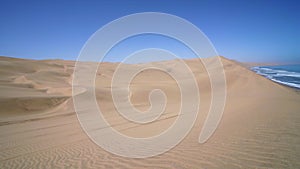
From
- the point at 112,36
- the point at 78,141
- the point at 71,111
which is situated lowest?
the point at 78,141

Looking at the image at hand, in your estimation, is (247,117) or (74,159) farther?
(247,117)

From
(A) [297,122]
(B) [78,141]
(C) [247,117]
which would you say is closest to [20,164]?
(B) [78,141]

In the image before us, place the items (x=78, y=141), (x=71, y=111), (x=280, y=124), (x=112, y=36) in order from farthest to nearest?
(x=71, y=111)
(x=78, y=141)
(x=112, y=36)
(x=280, y=124)

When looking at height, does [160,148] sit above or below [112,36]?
below

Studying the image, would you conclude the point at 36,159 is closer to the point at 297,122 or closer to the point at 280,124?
the point at 280,124

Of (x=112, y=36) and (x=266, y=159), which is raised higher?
(x=112, y=36)

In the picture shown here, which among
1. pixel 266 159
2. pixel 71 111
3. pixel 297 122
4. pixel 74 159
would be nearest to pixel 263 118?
pixel 297 122

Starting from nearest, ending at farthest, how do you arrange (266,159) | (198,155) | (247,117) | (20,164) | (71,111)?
(266,159) < (198,155) < (20,164) < (247,117) < (71,111)

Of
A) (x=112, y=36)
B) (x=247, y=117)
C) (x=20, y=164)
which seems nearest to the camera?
(x=20, y=164)

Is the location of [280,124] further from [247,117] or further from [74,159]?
[74,159]

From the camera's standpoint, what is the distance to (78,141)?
8.58m

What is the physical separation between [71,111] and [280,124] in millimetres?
13422

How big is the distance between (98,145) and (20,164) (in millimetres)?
2469

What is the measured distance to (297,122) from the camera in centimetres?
751
